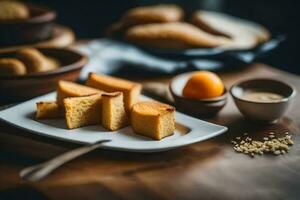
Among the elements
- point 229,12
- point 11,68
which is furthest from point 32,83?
point 229,12

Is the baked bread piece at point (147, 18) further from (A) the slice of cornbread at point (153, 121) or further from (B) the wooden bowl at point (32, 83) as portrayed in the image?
(A) the slice of cornbread at point (153, 121)

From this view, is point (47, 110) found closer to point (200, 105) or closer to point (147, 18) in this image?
point (200, 105)

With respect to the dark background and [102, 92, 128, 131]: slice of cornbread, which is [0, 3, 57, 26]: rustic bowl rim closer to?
the dark background


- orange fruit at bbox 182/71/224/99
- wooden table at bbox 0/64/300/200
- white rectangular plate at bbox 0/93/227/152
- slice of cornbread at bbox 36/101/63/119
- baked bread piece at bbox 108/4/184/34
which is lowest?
wooden table at bbox 0/64/300/200

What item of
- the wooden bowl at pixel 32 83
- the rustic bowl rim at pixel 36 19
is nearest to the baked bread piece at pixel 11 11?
the rustic bowl rim at pixel 36 19

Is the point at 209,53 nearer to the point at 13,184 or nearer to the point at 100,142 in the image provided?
the point at 100,142

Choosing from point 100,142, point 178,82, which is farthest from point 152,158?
point 178,82

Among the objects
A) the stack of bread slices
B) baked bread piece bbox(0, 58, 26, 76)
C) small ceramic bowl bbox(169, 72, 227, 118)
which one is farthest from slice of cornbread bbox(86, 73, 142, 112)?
baked bread piece bbox(0, 58, 26, 76)
